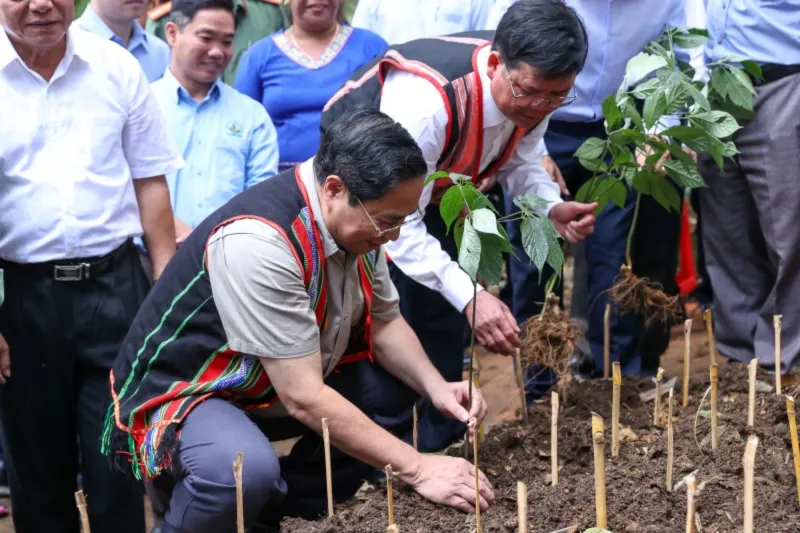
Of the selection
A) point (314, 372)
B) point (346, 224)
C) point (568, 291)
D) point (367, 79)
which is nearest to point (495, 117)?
point (367, 79)

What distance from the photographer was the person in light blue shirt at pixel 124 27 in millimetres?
3776

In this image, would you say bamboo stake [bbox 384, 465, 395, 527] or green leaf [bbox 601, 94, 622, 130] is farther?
green leaf [bbox 601, 94, 622, 130]

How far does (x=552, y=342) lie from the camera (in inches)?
132

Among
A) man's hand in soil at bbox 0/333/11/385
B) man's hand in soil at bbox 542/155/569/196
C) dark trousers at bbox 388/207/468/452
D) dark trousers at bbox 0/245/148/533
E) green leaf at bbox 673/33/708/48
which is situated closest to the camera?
man's hand in soil at bbox 0/333/11/385

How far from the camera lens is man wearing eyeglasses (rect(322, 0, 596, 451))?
109 inches

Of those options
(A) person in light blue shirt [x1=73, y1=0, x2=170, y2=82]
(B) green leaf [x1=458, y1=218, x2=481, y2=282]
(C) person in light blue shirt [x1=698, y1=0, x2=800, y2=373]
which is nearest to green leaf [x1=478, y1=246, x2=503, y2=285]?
(B) green leaf [x1=458, y1=218, x2=481, y2=282]

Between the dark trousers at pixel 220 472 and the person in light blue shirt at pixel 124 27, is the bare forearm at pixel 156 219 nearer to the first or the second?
the dark trousers at pixel 220 472

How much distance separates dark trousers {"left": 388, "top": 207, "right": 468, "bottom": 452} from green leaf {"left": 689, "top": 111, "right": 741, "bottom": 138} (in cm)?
90

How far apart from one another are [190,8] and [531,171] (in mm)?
1325

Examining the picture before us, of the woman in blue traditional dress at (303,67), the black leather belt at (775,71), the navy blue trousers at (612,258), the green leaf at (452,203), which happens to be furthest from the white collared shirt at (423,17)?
the green leaf at (452,203)

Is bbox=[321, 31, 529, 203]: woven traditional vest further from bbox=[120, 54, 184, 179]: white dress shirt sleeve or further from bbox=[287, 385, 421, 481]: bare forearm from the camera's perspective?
bbox=[287, 385, 421, 481]: bare forearm

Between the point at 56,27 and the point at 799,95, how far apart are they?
2432mm

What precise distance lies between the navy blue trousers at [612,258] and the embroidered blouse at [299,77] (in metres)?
0.80

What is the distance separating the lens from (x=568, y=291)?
6.18m
